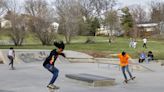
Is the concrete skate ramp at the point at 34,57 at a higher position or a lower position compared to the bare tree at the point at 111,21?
lower

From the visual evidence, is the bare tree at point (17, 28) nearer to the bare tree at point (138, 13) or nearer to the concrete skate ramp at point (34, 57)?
the concrete skate ramp at point (34, 57)

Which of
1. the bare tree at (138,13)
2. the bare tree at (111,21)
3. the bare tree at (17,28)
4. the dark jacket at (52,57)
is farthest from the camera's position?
the bare tree at (138,13)

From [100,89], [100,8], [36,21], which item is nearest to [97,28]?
[100,8]

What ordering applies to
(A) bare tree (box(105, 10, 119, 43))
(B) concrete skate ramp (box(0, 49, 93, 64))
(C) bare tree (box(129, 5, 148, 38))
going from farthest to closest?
(C) bare tree (box(129, 5, 148, 38))
(A) bare tree (box(105, 10, 119, 43))
(B) concrete skate ramp (box(0, 49, 93, 64))

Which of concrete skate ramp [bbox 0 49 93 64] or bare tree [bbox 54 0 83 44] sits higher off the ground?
bare tree [bbox 54 0 83 44]

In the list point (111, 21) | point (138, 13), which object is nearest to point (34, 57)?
point (111, 21)

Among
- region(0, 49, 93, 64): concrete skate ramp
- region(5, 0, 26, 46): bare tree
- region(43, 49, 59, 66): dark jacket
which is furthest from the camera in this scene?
region(5, 0, 26, 46): bare tree

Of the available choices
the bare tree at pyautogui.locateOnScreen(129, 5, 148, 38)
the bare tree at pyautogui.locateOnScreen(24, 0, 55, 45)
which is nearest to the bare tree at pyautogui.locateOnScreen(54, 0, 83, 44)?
the bare tree at pyautogui.locateOnScreen(24, 0, 55, 45)

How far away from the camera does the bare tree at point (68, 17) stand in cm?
5413

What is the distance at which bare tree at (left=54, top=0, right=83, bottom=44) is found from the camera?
54.1m

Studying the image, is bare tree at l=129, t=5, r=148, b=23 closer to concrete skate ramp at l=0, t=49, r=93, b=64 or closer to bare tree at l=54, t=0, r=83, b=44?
bare tree at l=54, t=0, r=83, b=44

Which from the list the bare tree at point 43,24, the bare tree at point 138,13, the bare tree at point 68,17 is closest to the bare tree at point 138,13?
the bare tree at point 138,13

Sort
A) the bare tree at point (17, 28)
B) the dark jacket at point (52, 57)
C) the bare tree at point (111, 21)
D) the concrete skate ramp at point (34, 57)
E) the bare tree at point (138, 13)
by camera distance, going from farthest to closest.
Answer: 1. the bare tree at point (138, 13)
2. the bare tree at point (111, 21)
3. the bare tree at point (17, 28)
4. the concrete skate ramp at point (34, 57)
5. the dark jacket at point (52, 57)

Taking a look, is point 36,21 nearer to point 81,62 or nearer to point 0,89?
point 81,62
